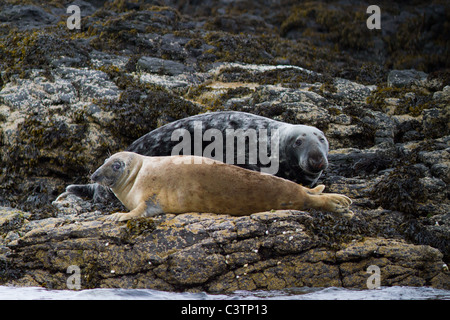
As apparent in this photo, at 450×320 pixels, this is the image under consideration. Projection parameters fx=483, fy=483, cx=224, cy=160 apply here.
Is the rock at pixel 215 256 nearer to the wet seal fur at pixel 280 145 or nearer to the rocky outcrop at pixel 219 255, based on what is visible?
the rocky outcrop at pixel 219 255

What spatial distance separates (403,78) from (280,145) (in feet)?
21.2

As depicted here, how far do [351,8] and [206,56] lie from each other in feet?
33.7

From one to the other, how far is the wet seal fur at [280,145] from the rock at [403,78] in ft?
18.0

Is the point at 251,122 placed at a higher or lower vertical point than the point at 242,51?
lower

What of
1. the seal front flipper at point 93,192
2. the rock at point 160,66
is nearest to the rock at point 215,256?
the seal front flipper at point 93,192

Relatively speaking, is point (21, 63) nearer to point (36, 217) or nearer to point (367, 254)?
point (36, 217)

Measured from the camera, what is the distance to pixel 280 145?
670 cm

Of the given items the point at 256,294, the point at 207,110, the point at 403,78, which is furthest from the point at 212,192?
the point at 403,78

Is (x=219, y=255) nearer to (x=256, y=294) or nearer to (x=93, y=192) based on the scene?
(x=256, y=294)

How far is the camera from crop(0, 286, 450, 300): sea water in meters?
4.13

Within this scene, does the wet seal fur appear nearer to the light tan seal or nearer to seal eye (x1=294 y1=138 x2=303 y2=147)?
seal eye (x1=294 y1=138 x2=303 y2=147)

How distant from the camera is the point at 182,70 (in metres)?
11.5

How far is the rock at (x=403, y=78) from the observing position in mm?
11283
